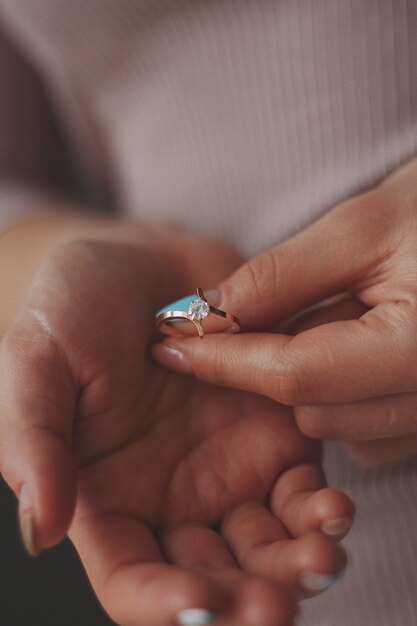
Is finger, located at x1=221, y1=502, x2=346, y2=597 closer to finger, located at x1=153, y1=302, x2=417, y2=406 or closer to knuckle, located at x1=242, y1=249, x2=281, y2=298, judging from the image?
finger, located at x1=153, y1=302, x2=417, y2=406

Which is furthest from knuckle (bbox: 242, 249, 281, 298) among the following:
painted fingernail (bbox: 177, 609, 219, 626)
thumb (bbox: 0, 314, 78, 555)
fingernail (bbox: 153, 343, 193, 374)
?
painted fingernail (bbox: 177, 609, 219, 626)

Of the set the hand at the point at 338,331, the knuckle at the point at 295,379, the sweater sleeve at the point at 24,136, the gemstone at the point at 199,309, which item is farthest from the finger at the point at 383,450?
the sweater sleeve at the point at 24,136

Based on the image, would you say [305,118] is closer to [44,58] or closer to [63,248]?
[63,248]

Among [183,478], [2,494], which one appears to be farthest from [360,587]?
[2,494]

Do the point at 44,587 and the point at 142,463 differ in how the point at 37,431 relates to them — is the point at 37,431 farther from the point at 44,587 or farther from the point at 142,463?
the point at 44,587

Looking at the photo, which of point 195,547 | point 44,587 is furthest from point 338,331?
point 44,587
